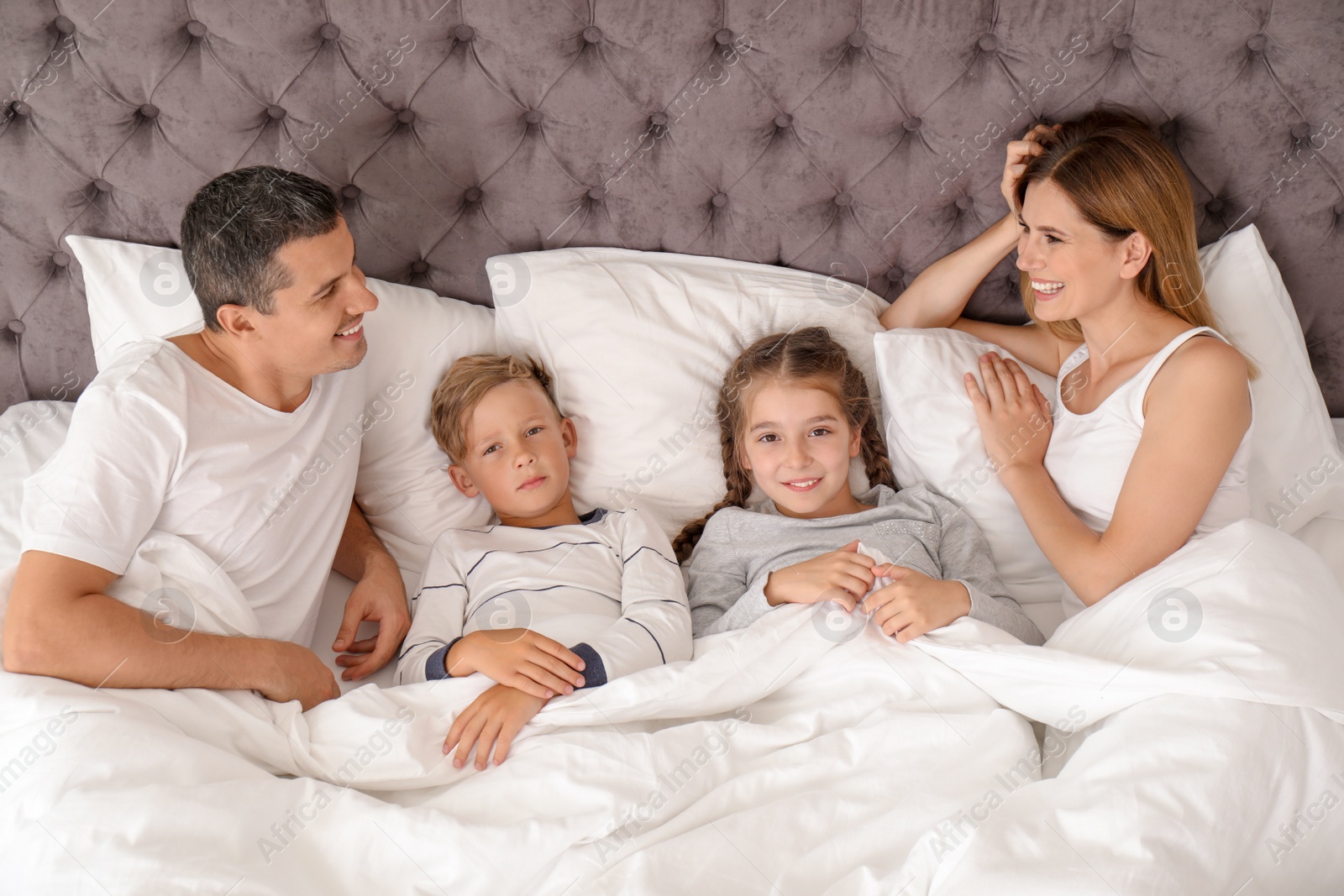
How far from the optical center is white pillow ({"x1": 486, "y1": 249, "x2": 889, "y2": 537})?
194 cm

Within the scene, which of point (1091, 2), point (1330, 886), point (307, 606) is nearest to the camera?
point (1330, 886)

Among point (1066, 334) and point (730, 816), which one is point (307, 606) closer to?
point (730, 816)

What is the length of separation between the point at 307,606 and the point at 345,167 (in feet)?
2.87

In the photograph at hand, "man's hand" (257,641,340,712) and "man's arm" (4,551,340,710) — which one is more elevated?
"man's arm" (4,551,340,710)

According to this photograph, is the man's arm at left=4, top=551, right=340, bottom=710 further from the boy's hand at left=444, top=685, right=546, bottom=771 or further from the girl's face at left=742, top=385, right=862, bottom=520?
the girl's face at left=742, top=385, right=862, bottom=520

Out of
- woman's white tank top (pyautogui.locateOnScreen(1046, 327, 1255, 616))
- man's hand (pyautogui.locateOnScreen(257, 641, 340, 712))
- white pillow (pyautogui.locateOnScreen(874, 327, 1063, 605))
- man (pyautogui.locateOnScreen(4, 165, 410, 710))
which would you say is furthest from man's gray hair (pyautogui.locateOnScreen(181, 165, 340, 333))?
woman's white tank top (pyautogui.locateOnScreen(1046, 327, 1255, 616))

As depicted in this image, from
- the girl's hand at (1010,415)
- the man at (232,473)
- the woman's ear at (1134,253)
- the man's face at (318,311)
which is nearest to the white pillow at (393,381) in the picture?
the man at (232,473)

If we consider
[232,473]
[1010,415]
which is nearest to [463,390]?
[232,473]

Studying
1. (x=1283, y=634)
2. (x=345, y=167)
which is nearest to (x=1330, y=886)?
(x=1283, y=634)

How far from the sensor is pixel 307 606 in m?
1.66

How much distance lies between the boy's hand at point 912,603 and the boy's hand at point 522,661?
50 centimetres

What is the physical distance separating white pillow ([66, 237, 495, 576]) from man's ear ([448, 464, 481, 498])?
31 millimetres

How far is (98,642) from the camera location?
1.33 m

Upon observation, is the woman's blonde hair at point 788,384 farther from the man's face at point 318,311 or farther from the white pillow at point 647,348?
the man's face at point 318,311
